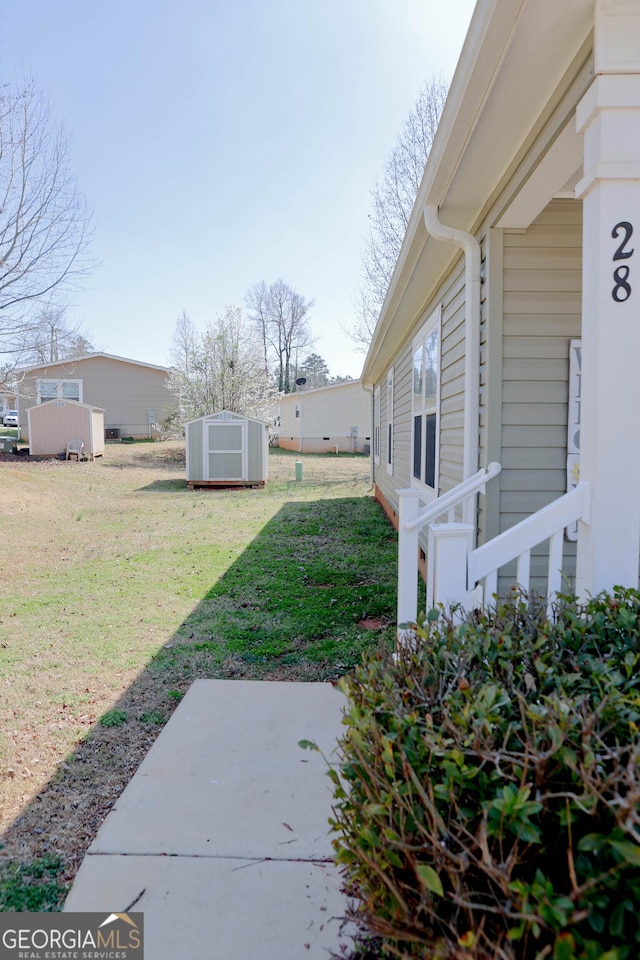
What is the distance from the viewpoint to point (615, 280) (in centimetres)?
188

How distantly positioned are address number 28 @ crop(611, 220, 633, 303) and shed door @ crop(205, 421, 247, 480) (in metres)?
12.8

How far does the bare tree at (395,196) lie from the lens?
1480cm

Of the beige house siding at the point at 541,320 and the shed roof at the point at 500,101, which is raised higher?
the shed roof at the point at 500,101

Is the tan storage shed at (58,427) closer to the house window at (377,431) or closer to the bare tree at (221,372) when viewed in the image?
the bare tree at (221,372)

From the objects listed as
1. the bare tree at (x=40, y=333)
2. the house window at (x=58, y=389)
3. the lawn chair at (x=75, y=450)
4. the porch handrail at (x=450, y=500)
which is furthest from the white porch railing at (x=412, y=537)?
the house window at (x=58, y=389)

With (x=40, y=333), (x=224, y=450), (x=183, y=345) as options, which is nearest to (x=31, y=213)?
(x=40, y=333)

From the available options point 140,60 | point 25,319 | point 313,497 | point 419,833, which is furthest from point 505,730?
point 25,319

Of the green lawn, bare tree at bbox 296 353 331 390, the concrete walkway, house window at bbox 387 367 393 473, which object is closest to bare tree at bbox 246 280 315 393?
bare tree at bbox 296 353 331 390

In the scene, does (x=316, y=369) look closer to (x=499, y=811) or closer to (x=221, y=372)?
(x=221, y=372)

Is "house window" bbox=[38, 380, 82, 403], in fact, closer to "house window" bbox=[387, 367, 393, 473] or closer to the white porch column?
"house window" bbox=[387, 367, 393, 473]

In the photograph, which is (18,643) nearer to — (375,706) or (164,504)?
(375,706)

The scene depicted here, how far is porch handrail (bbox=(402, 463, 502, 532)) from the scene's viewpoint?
268 cm

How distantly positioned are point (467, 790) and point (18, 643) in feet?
12.4

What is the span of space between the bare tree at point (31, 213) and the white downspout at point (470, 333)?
11.8 metres
